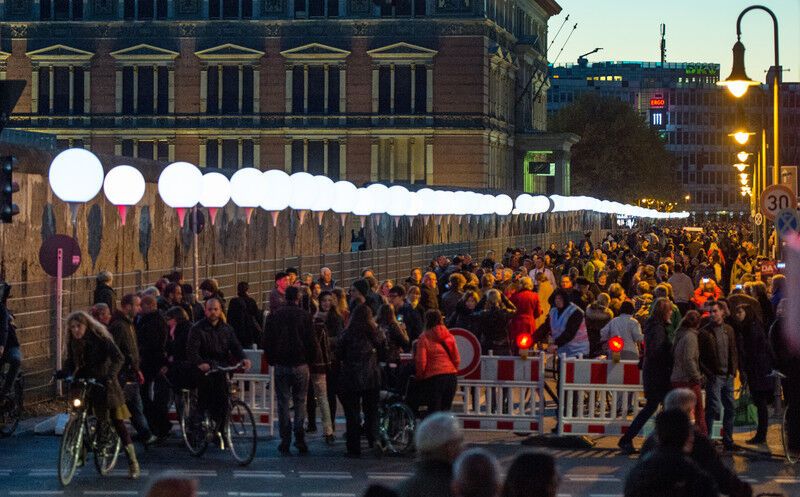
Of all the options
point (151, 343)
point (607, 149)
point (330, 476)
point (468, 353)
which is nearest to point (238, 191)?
point (468, 353)

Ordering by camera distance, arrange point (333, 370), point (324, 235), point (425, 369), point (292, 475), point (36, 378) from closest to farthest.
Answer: point (292, 475), point (425, 369), point (333, 370), point (36, 378), point (324, 235)

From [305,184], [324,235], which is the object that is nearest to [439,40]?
[324,235]

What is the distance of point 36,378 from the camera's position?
23641 millimetres

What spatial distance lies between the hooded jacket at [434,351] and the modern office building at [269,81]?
7233 cm

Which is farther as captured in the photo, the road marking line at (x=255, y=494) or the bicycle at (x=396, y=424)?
the bicycle at (x=396, y=424)

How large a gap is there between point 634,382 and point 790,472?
9.11 ft

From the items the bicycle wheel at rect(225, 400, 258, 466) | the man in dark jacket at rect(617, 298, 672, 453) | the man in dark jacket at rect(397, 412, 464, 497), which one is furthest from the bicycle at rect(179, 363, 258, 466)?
the man in dark jacket at rect(397, 412, 464, 497)

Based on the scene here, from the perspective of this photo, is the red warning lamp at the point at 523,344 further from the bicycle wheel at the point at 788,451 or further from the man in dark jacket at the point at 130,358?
the man in dark jacket at the point at 130,358

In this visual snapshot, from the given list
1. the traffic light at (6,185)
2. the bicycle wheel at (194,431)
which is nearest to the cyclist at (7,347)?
the traffic light at (6,185)

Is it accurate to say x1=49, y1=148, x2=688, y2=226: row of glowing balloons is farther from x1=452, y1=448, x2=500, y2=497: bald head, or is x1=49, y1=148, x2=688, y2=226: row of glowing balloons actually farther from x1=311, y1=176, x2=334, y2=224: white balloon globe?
x1=452, y1=448, x2=500, y2=497: bald head

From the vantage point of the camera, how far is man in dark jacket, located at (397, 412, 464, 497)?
9.03 m

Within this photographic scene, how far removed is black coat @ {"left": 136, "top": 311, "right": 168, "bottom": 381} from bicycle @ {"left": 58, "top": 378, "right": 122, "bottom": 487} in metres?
2.10

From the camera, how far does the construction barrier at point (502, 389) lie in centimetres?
2083

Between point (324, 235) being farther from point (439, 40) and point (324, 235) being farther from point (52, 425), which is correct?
point (439, 40)
